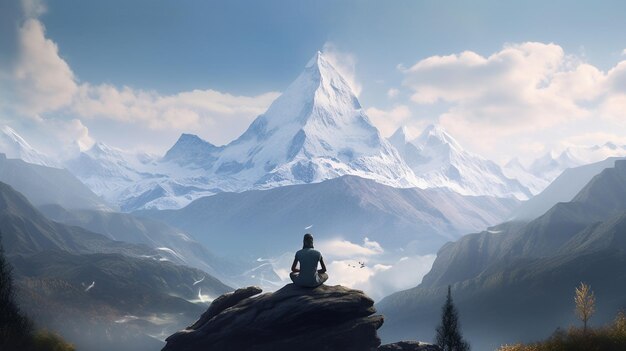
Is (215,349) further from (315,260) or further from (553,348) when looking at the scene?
(553,348)

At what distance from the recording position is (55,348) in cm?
8062

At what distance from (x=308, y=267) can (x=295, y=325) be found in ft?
16.7

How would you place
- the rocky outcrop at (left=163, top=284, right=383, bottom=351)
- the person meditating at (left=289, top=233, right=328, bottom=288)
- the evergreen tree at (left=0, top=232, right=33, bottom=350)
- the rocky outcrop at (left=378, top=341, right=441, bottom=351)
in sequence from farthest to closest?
1. the evergreen tree at (left=0, top=232, right=33, bottom=350)
2. the rocky outcrop at (left=378, top=341, right=441, bottom=351)
3. the rocky outcrop at (left=163, top=284, right=383, bottom=351)
4. the person meditating at (left=289, top=233, right=328, bottom=288)

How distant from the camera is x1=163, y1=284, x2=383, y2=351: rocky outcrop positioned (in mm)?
51656

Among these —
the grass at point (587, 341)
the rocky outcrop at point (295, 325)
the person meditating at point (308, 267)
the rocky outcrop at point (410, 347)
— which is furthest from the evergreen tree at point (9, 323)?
the grass at point (587, 341)

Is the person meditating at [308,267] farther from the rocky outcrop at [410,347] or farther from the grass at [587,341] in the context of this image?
the grass at [587,341]

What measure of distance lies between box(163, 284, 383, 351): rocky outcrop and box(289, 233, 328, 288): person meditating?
31.9 inches

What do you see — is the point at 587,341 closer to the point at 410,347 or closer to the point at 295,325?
the point at 410,347

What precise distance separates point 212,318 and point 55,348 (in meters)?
36.3

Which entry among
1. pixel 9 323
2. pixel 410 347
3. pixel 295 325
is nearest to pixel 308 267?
pixel 295 325

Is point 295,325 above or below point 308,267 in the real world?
below

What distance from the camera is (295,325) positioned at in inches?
2032

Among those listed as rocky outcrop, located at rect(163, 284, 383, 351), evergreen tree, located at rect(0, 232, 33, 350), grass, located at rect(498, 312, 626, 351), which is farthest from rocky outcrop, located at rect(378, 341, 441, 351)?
evergreen tree, located at rect(0, 232, 33, 350)

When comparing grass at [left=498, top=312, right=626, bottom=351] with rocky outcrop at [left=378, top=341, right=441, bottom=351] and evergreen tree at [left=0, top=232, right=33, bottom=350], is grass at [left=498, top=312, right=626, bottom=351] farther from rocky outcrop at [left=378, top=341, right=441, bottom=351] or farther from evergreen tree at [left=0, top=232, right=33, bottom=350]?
evergreen tree at [left=0, top=232, right=33, bottom=350]
